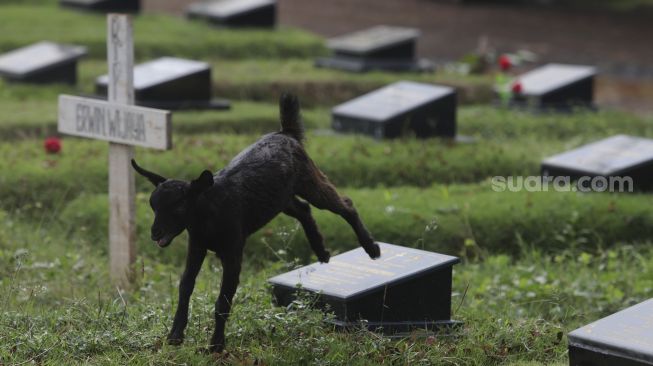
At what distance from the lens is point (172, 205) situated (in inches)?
181

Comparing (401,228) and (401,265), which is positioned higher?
(401,265)

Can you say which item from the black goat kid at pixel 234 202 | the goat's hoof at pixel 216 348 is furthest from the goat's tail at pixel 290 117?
the goat's hoof at pixel 216 348

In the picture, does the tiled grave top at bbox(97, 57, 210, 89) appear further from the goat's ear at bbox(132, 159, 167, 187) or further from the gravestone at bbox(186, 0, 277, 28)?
the goat's ear at bbox(132, 159, 167, 187)

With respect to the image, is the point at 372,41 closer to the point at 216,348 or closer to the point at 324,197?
the point at 324,197

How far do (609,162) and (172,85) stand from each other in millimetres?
4493

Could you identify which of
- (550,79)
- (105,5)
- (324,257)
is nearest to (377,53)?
(550,79)

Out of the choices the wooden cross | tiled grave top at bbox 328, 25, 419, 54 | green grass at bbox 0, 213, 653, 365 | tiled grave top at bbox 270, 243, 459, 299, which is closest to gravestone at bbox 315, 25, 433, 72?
tiled grave top at bbox 328, 25, 419, 54

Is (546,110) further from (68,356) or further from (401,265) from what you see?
(68,356)

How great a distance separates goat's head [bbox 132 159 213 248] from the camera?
15.1ft

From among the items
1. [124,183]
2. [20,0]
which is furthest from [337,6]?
[124,183]

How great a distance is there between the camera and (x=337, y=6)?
74.0ft

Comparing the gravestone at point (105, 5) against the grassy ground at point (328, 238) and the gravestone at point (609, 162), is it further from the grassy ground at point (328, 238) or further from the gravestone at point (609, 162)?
the gravestone at point (609, 162)

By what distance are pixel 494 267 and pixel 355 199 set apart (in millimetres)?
1380

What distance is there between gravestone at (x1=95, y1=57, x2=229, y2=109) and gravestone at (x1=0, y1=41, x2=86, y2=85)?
1.03 metres
